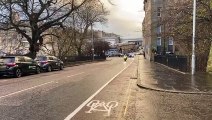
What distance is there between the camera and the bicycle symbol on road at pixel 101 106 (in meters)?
11.6

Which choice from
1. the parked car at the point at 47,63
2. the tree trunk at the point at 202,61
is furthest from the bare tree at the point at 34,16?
the tree trunk at the point at 202,61

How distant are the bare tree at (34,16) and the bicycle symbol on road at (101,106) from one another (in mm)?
34245

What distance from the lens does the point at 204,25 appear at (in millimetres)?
28844

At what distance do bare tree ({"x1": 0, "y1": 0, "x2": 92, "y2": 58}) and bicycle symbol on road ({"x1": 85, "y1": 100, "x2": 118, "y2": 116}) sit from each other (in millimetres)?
34245

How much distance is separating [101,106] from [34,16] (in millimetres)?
37817

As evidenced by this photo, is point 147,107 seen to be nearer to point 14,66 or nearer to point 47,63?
point 14,66

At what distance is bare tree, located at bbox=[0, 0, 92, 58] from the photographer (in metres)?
46.9

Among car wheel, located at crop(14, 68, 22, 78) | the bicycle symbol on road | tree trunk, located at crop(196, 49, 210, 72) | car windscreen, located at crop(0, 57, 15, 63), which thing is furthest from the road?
car windscreen, located at crop(0, 57, 15, 63)

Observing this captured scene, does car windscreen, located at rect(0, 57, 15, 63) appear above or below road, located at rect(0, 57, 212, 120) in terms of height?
above

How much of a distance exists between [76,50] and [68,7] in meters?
40.3

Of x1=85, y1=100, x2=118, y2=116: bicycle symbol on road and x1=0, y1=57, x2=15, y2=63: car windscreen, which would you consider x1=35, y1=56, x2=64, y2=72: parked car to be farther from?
x1=85, y1=100, x2=118, y2=116: bicycle symbol on road

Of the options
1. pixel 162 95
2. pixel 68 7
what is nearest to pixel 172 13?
pixel 162 95

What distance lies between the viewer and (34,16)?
48719 mm

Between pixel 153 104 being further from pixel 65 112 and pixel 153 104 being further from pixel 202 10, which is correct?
pixel 202 10
